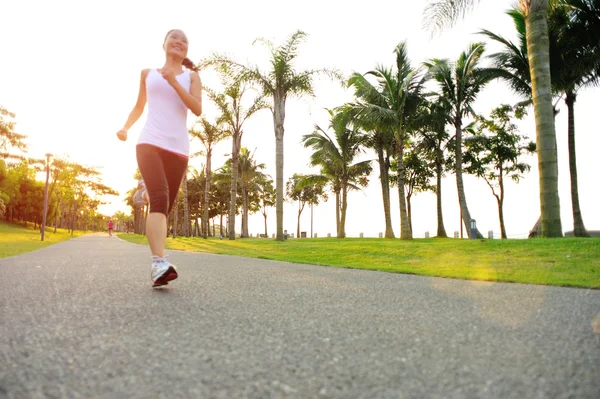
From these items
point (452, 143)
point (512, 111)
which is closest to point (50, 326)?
point (452, 143)

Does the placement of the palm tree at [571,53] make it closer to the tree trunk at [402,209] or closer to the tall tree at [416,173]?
the tree trunk at [402,209]

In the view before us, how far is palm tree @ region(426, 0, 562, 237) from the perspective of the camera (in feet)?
29.8

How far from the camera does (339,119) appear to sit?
2236 centimetres

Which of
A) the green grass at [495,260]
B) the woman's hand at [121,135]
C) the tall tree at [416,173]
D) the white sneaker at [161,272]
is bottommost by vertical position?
the green grass at [495,260]

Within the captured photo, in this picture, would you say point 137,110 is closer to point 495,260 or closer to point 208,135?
point 495,260

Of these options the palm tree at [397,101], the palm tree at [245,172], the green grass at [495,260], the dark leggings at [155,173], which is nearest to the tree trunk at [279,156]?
the palm tree at [397,101]

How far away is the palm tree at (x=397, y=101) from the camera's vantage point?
19.2 meters

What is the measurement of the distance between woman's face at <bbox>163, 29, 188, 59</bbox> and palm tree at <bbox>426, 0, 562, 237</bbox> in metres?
9.06

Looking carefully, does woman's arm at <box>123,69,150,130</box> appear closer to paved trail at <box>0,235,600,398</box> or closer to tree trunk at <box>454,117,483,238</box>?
paved trail at <box>0,235,600,398</box>

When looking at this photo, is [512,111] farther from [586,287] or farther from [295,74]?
[586,287]

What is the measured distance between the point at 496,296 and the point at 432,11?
11.8 metres

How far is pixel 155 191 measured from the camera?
3086 millimetres

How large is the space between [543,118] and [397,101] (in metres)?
11.3

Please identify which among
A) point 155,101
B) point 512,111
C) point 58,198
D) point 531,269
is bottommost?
point 531,269
